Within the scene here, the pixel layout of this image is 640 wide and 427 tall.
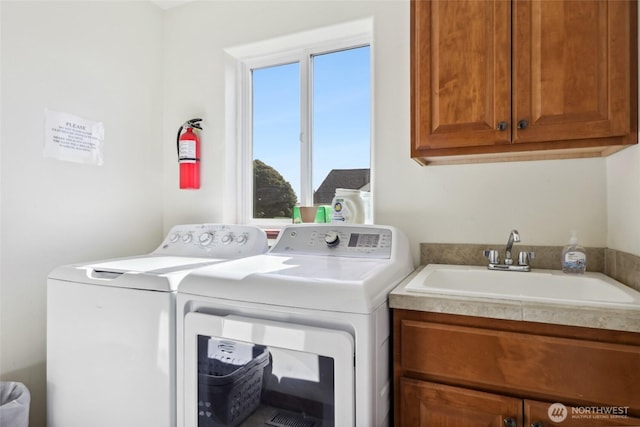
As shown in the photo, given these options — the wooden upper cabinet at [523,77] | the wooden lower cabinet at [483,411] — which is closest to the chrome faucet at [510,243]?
the wooden upper cabinet at [523,77]

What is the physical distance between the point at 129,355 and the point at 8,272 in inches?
30.9

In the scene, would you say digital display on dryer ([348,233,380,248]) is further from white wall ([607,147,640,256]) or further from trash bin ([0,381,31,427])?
trash bin ([0,381,31,427])

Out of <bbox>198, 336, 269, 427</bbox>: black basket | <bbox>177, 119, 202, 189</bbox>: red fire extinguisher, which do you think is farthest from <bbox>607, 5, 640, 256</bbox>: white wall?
<bbox>177, 119, 202, 189</bbox>: red fire extinguisher

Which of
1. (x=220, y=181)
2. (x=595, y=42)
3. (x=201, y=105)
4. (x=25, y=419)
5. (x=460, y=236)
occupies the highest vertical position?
(x=201, y=105)

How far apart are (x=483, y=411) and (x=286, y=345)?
0.59 m

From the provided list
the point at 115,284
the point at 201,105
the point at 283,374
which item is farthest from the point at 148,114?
the point at 283,374

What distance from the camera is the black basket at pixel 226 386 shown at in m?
1.13

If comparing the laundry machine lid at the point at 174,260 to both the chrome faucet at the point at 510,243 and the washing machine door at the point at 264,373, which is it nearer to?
the washing machine door at the point at 264,373

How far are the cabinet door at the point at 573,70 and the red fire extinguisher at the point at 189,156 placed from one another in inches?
69.6

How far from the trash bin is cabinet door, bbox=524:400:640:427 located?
179 centimetres

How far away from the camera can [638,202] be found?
3.67 ft

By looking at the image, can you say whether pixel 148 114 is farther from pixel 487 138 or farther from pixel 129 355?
pixel 487 138

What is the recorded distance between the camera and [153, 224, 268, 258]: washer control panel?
1.77 m

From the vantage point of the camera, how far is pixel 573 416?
0.93m
